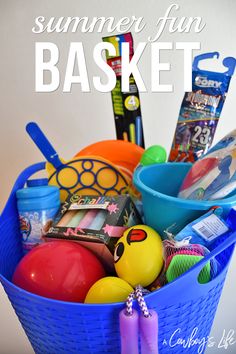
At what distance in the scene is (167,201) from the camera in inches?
20.8

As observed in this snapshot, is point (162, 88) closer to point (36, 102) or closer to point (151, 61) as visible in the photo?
point (151, 61)

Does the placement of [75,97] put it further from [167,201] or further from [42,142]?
[167,201]

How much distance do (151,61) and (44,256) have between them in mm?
538

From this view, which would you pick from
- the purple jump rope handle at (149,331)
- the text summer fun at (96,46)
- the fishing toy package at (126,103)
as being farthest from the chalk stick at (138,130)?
the purple jump rope handle at (149,331)

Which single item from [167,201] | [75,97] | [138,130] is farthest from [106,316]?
[75,97]

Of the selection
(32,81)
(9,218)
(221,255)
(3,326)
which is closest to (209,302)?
(221,255)

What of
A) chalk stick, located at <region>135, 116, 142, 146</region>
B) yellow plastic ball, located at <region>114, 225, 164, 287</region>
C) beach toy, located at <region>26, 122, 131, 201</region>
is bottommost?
yellow plastic ball, located at <region>114, 225, 164, 287</region>

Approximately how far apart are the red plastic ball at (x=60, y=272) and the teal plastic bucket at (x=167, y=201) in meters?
0.11

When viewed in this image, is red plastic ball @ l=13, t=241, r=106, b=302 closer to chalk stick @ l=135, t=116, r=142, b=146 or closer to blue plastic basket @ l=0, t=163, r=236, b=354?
blue plastic basket @ l=0, t=163, r=236, b=354

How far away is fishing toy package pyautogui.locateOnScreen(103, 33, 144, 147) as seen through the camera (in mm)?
741

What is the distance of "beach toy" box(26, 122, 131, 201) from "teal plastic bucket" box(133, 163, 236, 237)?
2.9 inches

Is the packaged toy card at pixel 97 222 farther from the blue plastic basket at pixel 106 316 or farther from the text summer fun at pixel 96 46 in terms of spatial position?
the text summer fun at pixel 96 46

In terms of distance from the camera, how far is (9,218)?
2.12 ft

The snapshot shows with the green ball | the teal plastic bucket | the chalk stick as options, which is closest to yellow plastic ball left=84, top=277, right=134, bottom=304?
the teal plastic bucket
